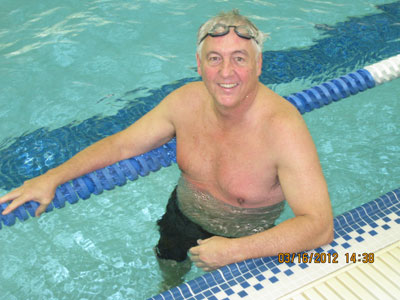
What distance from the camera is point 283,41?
494 centimetres

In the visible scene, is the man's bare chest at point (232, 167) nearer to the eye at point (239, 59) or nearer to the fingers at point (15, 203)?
the eye at point (239, 59)

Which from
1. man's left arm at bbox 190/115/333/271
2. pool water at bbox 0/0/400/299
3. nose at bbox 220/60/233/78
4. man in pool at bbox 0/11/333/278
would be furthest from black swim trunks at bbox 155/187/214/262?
nose at bbox 220/60/233/78

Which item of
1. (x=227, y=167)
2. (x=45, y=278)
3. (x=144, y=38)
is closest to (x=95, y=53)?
(x=144, y=38)

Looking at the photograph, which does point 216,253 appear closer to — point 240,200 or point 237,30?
point 240,200

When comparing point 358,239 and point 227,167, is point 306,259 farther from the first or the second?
point 227,167

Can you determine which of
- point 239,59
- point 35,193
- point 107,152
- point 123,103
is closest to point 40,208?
point 35,193

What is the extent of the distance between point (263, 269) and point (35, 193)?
3.82 feet

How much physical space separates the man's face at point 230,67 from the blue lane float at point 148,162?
96 centimetres

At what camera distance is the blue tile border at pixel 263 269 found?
1.84m

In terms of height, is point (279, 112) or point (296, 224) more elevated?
point (279, 112)

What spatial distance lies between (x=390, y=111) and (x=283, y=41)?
4.51ft

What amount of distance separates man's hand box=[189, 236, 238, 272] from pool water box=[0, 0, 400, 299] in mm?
892

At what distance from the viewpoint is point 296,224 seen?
188 cm

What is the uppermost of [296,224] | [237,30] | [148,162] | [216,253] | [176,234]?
[237,30]
